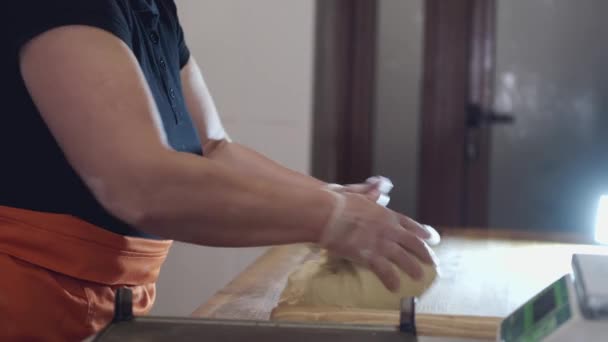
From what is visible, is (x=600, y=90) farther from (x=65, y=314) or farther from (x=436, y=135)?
(x=65, y=314)

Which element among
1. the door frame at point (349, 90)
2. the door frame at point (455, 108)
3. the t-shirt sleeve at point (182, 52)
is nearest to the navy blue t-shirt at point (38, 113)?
the t-shirt sleeve at point (182, 52)

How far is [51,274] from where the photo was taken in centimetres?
76

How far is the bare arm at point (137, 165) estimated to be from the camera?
630 millimetres

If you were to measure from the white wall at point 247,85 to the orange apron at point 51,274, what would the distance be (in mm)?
1115

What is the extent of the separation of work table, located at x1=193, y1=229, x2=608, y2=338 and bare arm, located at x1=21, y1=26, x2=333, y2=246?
0.55ft

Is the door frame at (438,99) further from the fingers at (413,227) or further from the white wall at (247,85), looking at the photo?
the fingers at (413,227)

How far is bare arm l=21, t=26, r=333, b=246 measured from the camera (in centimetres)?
63

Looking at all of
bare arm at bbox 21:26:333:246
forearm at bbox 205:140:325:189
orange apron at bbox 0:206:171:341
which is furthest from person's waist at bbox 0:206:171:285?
forearm at bbox 205:140:325:189

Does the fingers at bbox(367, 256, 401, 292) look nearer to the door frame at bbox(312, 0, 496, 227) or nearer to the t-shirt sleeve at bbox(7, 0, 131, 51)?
the t-shirt sleeve at bbox(7, 0, 131, 51)

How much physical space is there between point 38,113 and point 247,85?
1.20 meters

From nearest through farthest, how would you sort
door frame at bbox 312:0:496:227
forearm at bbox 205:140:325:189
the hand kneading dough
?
the hand kneading dough, forearm at bbox 205:140:325:189, door frame at bbox 312:0:496:227

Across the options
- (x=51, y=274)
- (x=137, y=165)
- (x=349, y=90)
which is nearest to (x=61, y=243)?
(x=51, y=274)

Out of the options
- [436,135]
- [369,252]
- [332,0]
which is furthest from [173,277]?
[369,252]

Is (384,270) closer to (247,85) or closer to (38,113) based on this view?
(38,113)
